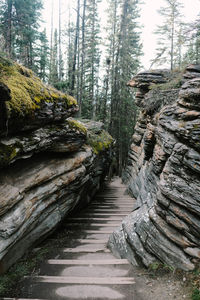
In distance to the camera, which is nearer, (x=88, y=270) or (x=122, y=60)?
(x=88, y=270)

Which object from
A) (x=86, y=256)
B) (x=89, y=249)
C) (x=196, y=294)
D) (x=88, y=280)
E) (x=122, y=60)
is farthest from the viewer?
(x=122, y=60)

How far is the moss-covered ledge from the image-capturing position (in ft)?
15.1

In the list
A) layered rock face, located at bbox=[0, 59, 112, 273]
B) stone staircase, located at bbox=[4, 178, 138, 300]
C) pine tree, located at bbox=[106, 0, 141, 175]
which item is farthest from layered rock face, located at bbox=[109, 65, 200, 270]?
pine tree, located at bbox=[106, 0, 141, 175]

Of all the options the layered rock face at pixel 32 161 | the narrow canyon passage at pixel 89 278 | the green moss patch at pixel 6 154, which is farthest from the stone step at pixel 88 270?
the green moss patch at pixel 6 154

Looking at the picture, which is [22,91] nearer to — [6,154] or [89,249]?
[6,154]

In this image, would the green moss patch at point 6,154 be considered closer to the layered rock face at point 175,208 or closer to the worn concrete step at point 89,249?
the worn concrete step at point 89,249

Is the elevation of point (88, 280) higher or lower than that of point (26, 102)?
lower

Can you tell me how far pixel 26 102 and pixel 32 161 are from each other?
211 cm

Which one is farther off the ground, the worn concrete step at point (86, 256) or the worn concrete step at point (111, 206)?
the worn concrete step at point (86, 256)

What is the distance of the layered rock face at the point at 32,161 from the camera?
179 inches

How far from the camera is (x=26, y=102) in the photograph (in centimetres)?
500

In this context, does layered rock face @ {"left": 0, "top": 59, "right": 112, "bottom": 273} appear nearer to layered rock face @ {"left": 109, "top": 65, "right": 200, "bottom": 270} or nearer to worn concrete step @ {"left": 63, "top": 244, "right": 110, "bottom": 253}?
worn concrete step @ {"left": 63, "top": 244, "right": 110, "bottom": 253}

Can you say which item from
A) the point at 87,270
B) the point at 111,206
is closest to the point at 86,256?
the point at 87,270

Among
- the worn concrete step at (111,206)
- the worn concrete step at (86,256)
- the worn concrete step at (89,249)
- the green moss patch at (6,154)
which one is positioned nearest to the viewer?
the green moss patch at (6,154)
